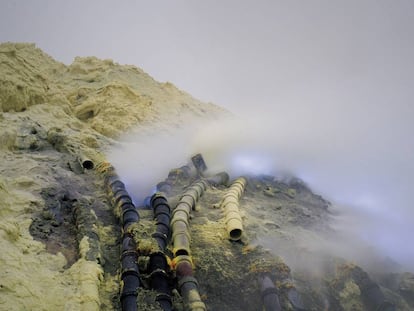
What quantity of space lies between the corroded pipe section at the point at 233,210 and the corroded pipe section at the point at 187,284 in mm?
1918

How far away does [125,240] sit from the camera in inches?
270

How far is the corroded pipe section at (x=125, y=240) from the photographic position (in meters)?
5.55

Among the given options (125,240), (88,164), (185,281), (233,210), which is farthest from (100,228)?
(233,210)

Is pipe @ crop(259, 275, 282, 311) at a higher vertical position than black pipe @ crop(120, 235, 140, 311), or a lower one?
lower

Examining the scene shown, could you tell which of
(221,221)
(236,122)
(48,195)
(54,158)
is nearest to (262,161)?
(236,122)

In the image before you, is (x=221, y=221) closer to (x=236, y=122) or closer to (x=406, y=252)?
(x=406, y=252)

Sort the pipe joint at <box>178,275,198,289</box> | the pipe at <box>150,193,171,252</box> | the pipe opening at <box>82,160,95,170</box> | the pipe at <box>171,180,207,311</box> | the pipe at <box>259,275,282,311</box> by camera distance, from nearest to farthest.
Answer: the pipe at <box>171,180,207,311</box> < the pipe joint at <box>178,275,198,289</box> < the pipe at <box>259,275,282,311</box> < the pipe at <box>150,193,171,252</box> < the pipe opening at <box>82,160,95,170</box>

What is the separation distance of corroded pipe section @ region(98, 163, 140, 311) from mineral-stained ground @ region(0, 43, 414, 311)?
19 cm

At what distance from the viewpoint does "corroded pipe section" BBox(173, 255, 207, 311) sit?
239 inches

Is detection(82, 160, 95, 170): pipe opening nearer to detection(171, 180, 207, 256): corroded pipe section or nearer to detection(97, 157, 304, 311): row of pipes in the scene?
detection(97, 157, 304, 311): row of pipes

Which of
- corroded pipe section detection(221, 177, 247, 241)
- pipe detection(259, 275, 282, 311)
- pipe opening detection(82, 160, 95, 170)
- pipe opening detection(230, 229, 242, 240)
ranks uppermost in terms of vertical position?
pipe opening detection(82, 160, 95, 170)

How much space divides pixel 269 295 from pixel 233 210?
10.4ft

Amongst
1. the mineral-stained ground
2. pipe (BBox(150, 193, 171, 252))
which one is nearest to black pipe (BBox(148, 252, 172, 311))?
the mineral-stained ground

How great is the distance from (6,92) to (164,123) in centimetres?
700
